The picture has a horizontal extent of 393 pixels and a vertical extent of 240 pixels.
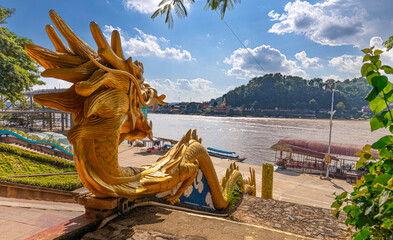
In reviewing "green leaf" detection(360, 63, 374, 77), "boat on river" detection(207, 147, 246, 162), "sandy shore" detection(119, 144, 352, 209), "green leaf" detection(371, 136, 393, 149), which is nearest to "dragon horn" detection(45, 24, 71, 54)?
"green leaf" detection(360, 63, 374, 77)

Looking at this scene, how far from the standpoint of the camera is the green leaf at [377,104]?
86 cm

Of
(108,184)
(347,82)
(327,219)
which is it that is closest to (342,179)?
(327,219)

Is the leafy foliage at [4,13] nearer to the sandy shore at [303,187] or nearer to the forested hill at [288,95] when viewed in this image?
the sandy shore at [303,187]

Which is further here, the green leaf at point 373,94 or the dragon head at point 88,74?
the dragon head at point 88,74

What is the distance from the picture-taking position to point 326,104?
78312 millimetres

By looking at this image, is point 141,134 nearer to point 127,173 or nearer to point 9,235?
point 127,173

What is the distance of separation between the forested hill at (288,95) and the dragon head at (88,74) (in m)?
84.6

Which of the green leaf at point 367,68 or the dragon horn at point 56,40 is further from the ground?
the dragon horn at point 56,40

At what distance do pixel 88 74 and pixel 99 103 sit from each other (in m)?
0.32

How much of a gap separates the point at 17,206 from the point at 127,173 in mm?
2474

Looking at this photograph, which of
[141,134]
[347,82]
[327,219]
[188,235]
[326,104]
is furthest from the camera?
[347,82]

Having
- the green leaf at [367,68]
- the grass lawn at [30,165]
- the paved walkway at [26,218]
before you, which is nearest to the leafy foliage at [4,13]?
the grass lawn at [30,165]

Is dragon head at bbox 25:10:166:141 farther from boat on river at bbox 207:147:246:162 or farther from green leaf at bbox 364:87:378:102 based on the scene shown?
boat on river at bbox 207:147:246:162

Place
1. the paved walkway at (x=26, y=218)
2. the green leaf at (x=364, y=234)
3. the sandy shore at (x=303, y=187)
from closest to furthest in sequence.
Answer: the green leaf at (x=364, y=234), the paved walkway at (x=26, y=218), the sandy shore at (x=303, y=187)
